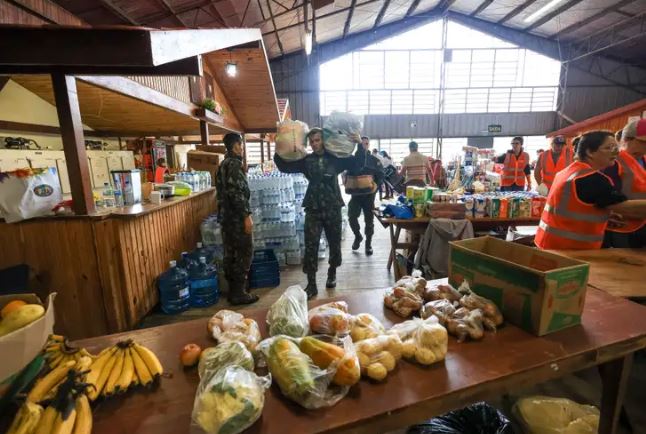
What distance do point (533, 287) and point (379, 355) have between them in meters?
0.67

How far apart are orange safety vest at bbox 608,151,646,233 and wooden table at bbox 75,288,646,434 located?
123 centimetres

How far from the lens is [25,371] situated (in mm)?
873

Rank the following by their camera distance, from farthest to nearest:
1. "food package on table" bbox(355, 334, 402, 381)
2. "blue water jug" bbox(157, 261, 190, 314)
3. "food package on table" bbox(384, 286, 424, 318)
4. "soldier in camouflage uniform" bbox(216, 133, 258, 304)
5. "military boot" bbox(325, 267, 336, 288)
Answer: "military boot" bbox(325, 267, 336, 288), "blue water jug" bbox(157, 261, 190, 314), "soldier in camouflage uniform" bbox(216, 133, 258, 304), "food package on table" bbox(384, 286, 424, 318), "food package on table" bbox(355, 334, 402, 381)

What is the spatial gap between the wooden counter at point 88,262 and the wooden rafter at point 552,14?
14.8 meters

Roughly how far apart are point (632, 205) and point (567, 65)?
58.2 feet

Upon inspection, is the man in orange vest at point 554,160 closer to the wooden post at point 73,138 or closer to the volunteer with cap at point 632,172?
the volunteer with cap at point 632,172

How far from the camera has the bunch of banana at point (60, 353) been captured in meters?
1.00

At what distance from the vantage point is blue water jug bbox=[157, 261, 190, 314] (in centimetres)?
328

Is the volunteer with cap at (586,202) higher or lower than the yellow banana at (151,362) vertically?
higher

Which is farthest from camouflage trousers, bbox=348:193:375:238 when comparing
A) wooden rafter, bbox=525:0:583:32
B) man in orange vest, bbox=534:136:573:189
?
wooden rafter, bbox=525:0:583:32

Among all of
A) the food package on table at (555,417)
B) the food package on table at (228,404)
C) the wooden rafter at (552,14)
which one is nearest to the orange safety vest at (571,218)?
the food package on table at (555,417)

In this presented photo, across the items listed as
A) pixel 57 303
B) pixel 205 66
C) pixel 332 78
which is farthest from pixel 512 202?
pixel 332 78

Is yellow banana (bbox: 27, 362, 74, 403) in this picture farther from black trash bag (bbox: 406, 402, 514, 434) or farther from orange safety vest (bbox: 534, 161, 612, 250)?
orange safety vest (bbox: 534, 161, 612, 250)

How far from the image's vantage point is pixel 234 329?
3.88 ft
